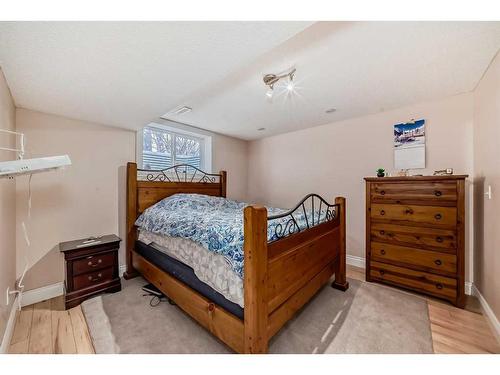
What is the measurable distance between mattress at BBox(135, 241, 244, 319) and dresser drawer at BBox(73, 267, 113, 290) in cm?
38

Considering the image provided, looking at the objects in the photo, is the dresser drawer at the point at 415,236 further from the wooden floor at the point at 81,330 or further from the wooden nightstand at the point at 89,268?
the wooden nightstand at the point at 89,268

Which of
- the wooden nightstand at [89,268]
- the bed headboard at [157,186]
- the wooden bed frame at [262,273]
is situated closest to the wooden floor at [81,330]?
the wooden nightstand at [89,268]

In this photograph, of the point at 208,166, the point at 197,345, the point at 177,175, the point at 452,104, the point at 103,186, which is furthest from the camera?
the point at 208,166

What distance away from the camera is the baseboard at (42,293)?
206 centimetres

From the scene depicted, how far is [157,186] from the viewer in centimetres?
289

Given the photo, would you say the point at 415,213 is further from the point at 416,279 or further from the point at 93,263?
the point at 93,263

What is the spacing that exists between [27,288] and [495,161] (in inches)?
182

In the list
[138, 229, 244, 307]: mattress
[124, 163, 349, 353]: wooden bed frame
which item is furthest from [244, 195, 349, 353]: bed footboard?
[138, 229, 244, 307]: mattress

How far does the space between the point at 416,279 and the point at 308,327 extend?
4.67 feet

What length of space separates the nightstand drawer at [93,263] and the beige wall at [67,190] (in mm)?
485

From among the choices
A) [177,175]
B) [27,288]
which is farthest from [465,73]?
[27,288]

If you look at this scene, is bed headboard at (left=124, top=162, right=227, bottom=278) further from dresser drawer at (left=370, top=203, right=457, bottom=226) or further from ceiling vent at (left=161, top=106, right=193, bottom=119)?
dresser drawer at (left=370, top=203, right=457, bottom=226)
